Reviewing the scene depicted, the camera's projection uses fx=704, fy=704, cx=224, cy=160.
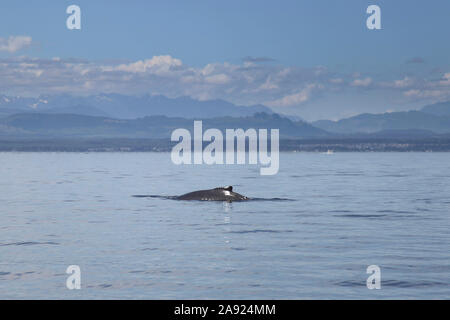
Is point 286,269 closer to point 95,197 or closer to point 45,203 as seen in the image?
point 45,203

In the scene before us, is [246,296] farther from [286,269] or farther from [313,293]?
[286,269]

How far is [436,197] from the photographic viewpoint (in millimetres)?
52250

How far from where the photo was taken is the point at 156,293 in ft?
63.0

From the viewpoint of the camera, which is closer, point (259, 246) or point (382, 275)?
point (382, 275)

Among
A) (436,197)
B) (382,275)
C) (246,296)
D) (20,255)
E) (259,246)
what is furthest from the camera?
(436,197)

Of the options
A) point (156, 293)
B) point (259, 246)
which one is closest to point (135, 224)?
point (259, 246)

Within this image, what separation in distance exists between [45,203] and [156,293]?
99.6ft
